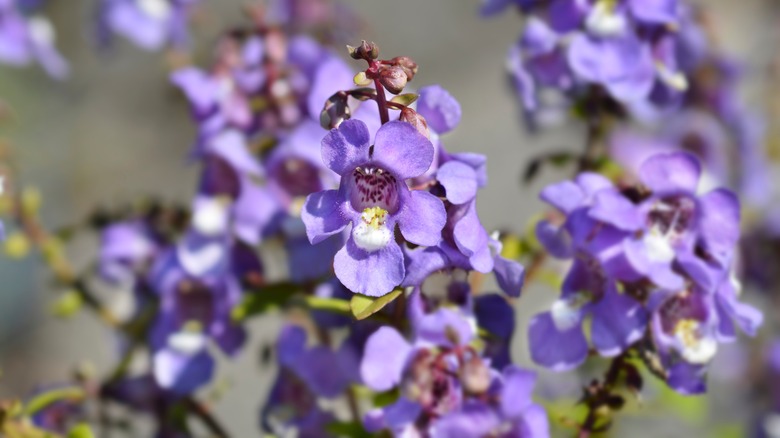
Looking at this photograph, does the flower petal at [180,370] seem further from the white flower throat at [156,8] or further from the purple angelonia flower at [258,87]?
the white flower throat at [156,8]

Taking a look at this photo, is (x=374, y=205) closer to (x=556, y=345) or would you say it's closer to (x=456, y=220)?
(x=456, y=220)

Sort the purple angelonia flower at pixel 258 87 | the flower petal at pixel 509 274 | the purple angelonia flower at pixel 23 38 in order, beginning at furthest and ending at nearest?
1. the purple angelonia flower at pixel 23 38
2. the purple angelonia flower at pixel 258 87
3. the flower petal at pixel 509 274

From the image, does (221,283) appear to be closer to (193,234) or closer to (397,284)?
(193,234)

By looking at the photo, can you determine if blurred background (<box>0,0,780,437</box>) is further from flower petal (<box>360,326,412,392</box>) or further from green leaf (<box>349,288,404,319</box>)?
green leaf (<box>349,288,404,319</box>)

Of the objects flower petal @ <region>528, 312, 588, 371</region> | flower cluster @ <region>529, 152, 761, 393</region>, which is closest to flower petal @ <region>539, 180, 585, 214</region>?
flower cluster @ <region>529, 152, 761, 393</region>

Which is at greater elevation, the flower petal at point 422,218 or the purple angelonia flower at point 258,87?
the flower petal at point 422,218

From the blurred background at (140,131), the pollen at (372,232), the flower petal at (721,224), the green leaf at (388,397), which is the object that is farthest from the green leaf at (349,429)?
the blurred background at (140,131)

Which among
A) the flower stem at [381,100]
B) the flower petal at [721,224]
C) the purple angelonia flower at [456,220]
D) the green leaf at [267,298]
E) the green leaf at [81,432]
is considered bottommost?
the green leaf at [81,432]

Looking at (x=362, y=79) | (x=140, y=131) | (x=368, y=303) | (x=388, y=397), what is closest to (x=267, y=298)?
(x=388, y=397)
